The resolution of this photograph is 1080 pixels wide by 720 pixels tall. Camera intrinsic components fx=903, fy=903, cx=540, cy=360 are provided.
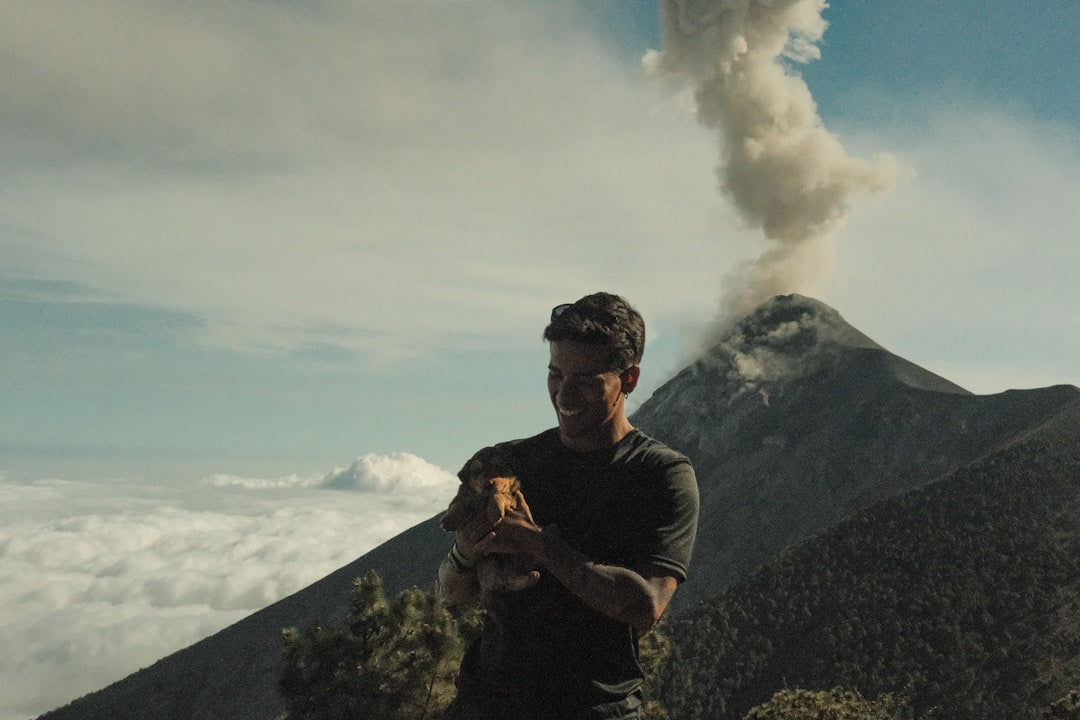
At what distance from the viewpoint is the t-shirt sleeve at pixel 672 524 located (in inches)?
168

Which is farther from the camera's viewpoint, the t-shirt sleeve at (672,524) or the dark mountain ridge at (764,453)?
the dark mountain ridge at (764,453)

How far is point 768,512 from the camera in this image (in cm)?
9419

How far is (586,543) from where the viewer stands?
4.41 m

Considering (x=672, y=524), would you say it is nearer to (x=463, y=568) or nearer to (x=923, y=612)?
(x=463, y=568)

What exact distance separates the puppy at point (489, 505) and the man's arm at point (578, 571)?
83 mm

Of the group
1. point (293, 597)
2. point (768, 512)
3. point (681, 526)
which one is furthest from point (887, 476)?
point (681, 526)

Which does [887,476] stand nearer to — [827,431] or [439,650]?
[827,431]

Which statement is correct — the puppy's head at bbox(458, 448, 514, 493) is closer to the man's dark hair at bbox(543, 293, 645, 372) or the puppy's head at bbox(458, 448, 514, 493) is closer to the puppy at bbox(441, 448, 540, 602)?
the puppy at bbox(441, 448, 540, 602)

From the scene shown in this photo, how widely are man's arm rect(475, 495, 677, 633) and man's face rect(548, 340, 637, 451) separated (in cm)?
61

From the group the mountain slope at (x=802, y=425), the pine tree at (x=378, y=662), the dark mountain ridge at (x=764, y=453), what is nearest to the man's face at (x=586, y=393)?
the pine tree at (x=378, y=662)

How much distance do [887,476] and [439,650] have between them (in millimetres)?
76190

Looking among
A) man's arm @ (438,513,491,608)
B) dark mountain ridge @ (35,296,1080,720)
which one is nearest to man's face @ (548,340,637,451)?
man's arm @ (438,513,491,608)

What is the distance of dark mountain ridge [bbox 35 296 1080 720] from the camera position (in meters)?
90.5

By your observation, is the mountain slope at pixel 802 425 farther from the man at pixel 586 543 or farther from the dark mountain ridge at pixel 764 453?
the man at pixel 586 543
